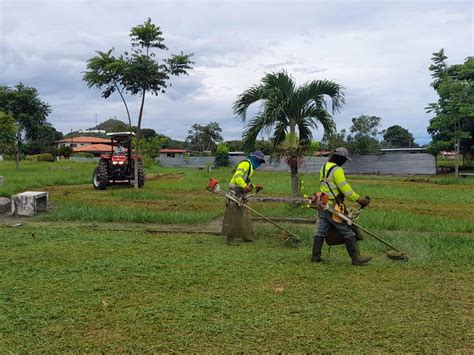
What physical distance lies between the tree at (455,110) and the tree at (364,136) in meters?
7.33

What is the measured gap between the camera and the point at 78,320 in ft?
14.5

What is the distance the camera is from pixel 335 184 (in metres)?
6.56

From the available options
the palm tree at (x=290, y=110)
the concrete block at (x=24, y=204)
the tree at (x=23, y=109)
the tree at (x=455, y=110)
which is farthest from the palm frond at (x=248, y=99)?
the tree at (x=23, y=109)

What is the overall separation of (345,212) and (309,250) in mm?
1336

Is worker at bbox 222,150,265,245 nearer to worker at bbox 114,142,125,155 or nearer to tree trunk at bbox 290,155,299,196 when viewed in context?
tree trunk at bbox 290,155,299,196

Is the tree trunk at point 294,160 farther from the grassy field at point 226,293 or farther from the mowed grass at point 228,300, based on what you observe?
the mowed grass at point 228,300

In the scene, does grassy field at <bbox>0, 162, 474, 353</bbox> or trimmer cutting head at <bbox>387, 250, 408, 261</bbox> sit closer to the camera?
grassy field at <bbox>0, 162, 474, 353</bbox>

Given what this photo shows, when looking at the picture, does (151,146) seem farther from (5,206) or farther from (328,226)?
(328,226)

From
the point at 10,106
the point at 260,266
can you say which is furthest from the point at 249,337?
the point at 10,106

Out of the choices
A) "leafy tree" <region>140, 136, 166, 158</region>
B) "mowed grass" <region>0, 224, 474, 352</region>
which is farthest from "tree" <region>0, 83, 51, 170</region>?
"mowed grass" <region>0, 224, 474, 352</region>

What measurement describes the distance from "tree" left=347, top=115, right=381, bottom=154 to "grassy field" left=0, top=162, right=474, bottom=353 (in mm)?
31640

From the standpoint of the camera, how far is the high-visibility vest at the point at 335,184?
6462mm

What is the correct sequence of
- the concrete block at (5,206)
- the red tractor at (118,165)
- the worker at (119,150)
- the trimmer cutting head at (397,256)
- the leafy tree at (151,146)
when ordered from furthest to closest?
1. the leafy tree at (151,146)
2. the worker at (119,150)
3. the red tractor at (118,165)
4. the concrete block at (5,206)
5. the trimmer cutting head at (397,256)

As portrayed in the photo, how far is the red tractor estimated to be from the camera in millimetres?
19677
